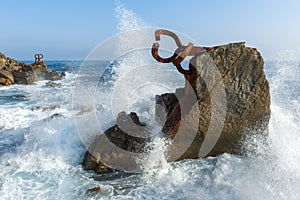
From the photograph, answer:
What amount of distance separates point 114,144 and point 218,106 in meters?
1.94

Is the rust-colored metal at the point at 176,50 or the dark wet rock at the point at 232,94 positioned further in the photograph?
the dark wet rock at the point at 232,94

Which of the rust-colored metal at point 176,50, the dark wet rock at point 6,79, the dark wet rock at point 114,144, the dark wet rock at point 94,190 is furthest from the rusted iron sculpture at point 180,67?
the dark wet rock at point 6,79

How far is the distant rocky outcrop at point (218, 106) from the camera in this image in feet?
13.0

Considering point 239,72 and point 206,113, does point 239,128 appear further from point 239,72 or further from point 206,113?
point 239,72

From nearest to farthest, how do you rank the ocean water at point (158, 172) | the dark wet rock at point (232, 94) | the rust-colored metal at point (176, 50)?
the ocean water at point (158, 172) → the rust-colored metal at point (176, 50) → the dark wet rock at point (232, 94)

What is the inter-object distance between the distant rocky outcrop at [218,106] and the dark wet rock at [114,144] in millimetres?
17

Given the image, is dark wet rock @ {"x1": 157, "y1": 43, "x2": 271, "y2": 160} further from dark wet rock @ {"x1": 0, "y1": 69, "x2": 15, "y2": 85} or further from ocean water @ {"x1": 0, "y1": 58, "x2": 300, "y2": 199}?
dark wet rock @ {"x1": 0, "y1": 69, "x2": 15, "y2": 85}

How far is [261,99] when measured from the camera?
413cm

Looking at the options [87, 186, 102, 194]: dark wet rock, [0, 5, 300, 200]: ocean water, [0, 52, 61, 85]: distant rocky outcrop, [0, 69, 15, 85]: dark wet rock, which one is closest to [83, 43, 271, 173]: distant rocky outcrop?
[0, 5, 300, 200]: ocean water

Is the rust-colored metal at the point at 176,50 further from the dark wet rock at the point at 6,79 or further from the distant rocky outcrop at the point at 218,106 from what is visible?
the dark wet rock at the point at 6,79

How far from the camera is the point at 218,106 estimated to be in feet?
13.4

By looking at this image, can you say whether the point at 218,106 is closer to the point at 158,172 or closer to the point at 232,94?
the point at 232,94

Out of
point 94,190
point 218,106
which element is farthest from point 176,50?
point 94,190

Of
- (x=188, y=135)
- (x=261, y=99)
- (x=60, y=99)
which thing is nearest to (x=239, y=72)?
(x=261, y=99)
